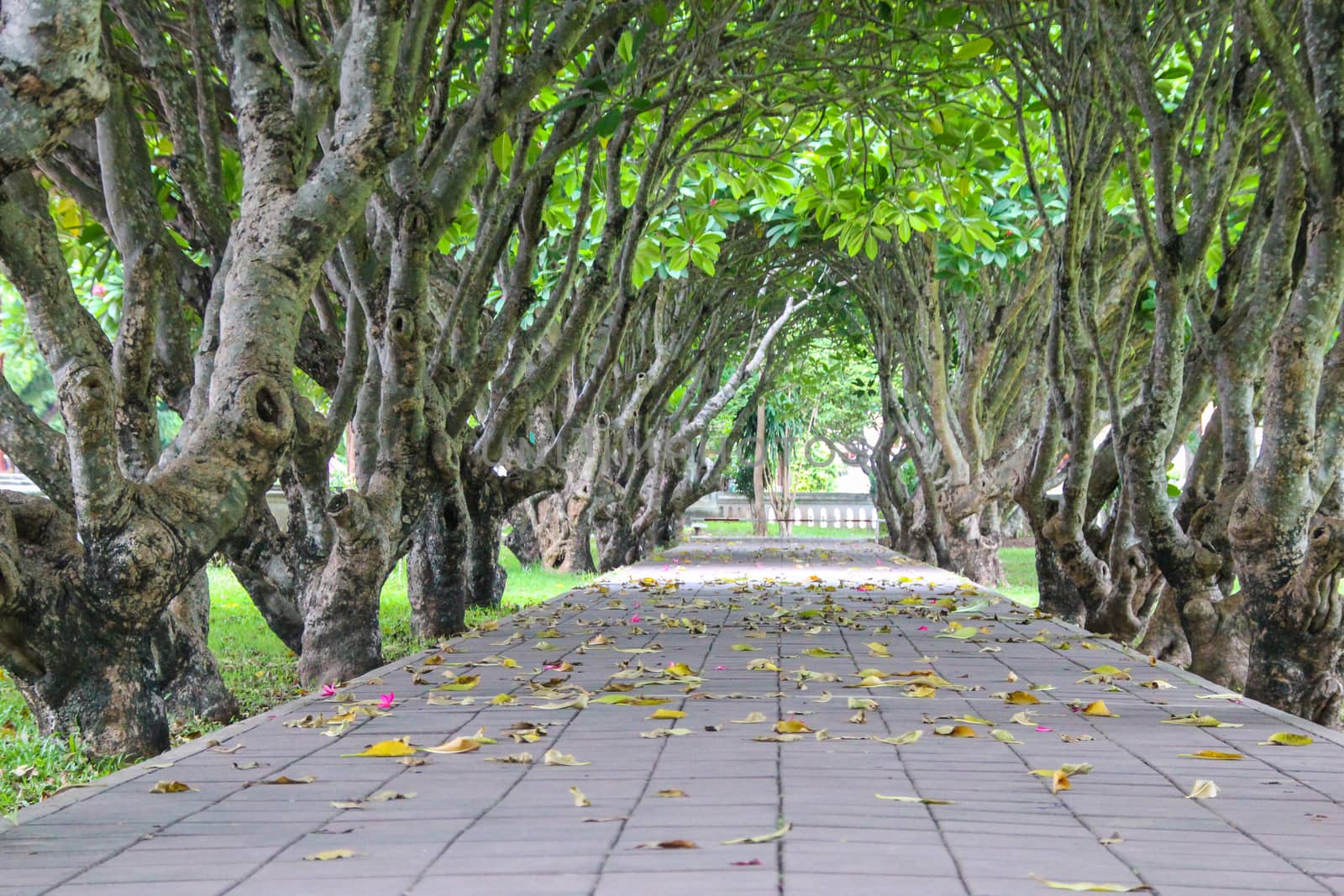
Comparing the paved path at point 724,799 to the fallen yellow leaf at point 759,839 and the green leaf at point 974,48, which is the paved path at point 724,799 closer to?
the fallen yellow leaf at point 759,839

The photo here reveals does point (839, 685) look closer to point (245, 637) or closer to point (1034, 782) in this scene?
point (1034, 782)

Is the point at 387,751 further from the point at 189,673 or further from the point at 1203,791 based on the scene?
the point at 1203,791

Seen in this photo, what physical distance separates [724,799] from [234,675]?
532 centimetres

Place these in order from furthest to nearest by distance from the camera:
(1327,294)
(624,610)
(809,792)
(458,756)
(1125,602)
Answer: (624,610)
(1125,602)
(1327,294)
(458,756)
(809,792)

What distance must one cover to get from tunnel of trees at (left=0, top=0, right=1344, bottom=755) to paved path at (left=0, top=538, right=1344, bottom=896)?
2.90ft

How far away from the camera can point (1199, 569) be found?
6.99 meters

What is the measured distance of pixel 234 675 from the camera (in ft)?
25.3

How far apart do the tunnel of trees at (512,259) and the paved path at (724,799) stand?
34.8 inches

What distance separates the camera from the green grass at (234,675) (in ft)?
14.2

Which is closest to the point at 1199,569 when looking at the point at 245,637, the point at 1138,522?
the point at 1138,522

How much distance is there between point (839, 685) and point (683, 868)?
119 inches

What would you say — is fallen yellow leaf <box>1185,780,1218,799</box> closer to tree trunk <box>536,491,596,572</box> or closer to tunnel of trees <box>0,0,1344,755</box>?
tunnel of trees <box>0,0,1344,755</box>

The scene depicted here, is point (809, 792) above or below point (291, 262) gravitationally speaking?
below

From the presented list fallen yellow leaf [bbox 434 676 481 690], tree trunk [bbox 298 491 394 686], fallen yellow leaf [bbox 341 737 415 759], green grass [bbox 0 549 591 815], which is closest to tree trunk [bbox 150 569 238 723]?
green grass [bbox 0 549 591 815]
